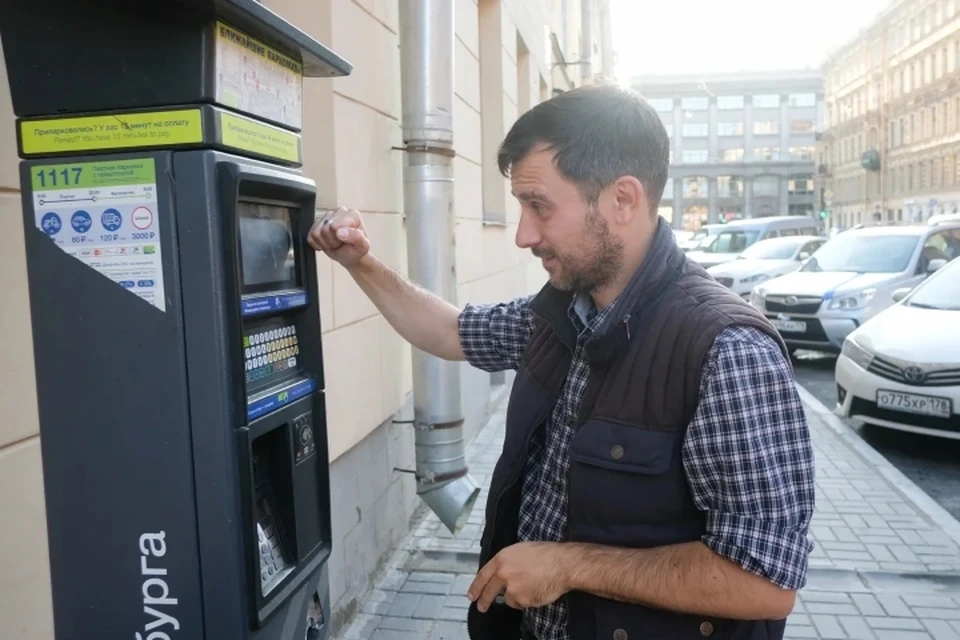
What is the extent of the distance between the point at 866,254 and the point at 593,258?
32.1 feet

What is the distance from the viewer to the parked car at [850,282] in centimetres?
927

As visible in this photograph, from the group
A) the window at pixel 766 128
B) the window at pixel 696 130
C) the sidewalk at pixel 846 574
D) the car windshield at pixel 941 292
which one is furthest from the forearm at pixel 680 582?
the window at pixel 766 128

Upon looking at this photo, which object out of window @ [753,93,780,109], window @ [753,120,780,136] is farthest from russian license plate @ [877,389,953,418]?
window @ [753,93,780,109]

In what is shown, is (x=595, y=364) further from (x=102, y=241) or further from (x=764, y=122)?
(x=764, y=122)

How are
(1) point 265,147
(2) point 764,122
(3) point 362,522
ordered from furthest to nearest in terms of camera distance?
(2) point 764,122
(3) point 362,522
(1) point 265,147

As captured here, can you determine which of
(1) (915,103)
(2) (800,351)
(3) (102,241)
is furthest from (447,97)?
(1) (915,103)

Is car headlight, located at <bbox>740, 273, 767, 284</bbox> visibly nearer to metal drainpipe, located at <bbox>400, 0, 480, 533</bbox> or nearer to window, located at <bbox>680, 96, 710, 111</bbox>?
metal drainpipe, located at <bbox>400, 0, 480, 533</bbox>

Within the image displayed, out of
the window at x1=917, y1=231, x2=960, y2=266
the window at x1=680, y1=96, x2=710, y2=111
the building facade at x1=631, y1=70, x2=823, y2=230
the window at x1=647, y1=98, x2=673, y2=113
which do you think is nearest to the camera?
the window at x1=917, y1=231, x2=960, y2=266

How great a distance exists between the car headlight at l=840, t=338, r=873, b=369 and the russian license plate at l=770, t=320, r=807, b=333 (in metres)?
2.88

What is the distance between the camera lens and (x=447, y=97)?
4117 mm

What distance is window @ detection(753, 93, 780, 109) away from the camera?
242 feet

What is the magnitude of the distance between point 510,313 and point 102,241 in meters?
1.14

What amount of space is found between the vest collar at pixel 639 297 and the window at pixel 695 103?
249ft

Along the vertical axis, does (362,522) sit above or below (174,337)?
below
